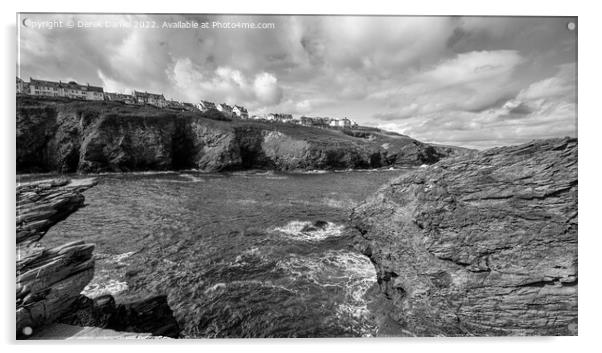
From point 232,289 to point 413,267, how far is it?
449 centimetres

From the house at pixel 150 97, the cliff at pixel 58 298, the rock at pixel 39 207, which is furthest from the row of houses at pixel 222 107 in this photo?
the cliff at pixel 58 298

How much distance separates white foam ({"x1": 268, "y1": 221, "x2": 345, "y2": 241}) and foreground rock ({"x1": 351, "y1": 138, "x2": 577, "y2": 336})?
4453 mm

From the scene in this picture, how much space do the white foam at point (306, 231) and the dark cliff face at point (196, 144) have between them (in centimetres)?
1231

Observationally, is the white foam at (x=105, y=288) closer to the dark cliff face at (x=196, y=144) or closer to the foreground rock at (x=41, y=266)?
the foreground rock at (x=41, y=266)

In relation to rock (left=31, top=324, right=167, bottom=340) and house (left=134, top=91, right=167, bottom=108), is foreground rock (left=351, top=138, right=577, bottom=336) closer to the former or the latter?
rock (left=31, top=324, right=167, bottom=340)

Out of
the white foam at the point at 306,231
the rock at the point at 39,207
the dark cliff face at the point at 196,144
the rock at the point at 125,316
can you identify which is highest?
the dark cliff face at the point at 196,144

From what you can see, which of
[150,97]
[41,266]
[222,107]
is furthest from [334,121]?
[41,266]

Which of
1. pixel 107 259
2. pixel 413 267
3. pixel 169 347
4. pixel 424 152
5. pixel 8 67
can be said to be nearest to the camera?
pixel 169 347

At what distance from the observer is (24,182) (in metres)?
4.66

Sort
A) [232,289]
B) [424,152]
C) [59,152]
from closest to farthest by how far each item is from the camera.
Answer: [232,289]
[59,152]
[424,152]

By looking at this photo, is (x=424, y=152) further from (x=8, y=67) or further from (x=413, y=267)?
(x=8, y=67)

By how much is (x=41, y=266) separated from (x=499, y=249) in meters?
8.86

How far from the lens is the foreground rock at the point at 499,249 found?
3916 millimetres
